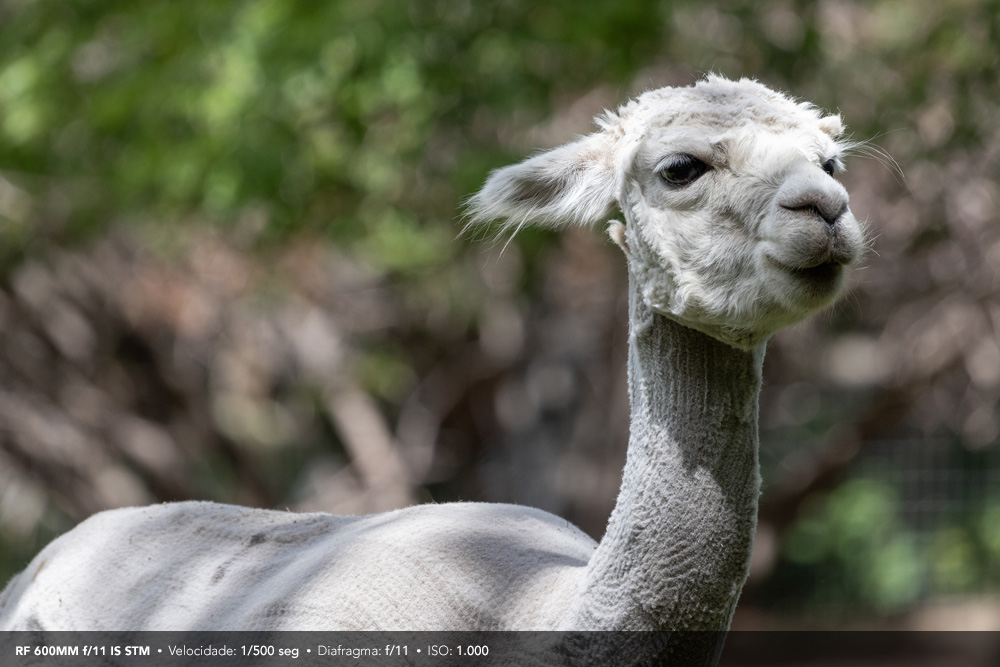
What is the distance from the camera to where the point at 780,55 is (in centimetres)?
696

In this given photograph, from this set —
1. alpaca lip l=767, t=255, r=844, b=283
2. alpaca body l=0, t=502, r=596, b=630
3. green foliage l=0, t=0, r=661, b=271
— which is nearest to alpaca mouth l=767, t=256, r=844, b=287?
alpaca lip l=767, t=255, r=844, b=283

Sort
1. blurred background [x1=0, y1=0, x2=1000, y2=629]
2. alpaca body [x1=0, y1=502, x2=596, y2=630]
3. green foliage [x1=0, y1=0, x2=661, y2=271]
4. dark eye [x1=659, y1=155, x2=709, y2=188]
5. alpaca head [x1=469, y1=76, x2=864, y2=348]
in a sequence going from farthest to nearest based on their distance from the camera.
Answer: blurred background [x1=0, y1=0, x2=1000, y2=629] < green foliage [x1=0, y1=0, x2=661, y2=271] < alpaca body [x1=0, y1=502, x2=596, y2=630] < dark eye [x1=659, y1=155, x2=709, y2=188] < alpaca head [x1=469, y1=76, x2=864, y2=348]

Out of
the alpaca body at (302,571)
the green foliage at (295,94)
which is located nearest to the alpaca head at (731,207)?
the alpaca body at (302,571)

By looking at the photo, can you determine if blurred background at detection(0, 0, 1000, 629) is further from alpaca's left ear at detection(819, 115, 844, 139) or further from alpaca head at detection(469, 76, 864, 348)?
alpaca head at detection(469, 76, 864, 348)

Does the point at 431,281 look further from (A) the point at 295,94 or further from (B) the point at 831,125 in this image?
(B) the point at 831,125

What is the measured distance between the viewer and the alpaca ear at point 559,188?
2881 mm

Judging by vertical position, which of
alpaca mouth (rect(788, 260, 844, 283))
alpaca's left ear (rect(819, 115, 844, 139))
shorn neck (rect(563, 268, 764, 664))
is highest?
alpaca's left ear (rect(819, 115, 844, 139))

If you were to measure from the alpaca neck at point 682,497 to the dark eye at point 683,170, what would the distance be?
11.9 inches

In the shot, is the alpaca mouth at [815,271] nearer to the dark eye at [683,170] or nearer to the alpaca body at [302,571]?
the dark eye at [683,170]

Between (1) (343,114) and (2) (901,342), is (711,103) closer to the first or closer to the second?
(1) (343,114)

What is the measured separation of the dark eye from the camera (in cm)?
255

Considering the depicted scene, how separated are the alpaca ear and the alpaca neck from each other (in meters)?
0.37

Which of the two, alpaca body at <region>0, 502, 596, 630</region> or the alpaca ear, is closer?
alpaca body at <region>0, 502, 596, 630</region>

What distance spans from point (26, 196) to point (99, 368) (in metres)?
2.47
